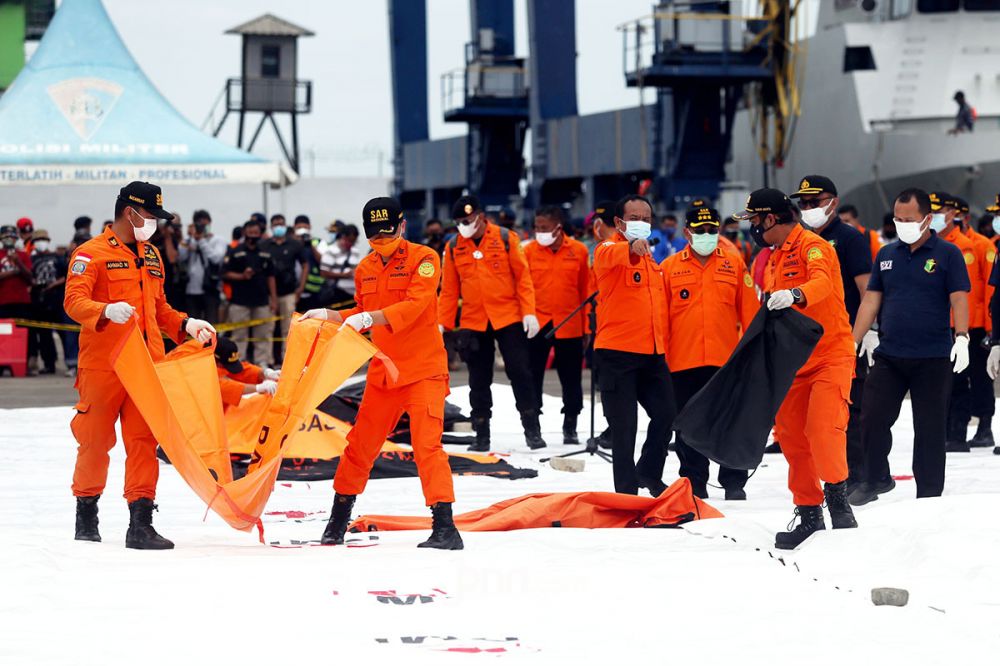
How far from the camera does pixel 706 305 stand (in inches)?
364

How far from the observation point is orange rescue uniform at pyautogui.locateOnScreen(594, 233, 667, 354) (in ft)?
29.2

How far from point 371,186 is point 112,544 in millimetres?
42395

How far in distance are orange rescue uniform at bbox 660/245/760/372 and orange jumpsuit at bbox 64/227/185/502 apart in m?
A: 3.19

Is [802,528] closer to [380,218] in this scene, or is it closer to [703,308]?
[703,308]

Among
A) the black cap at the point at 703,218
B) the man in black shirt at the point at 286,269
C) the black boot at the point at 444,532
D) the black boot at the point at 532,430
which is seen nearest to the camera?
the black boot at the point at 444,532

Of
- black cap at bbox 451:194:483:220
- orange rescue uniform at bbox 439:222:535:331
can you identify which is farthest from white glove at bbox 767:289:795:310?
orange rescue uniform at bbox 439:222:535:331

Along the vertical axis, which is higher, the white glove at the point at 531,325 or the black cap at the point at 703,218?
the black cap at the point at 703,218

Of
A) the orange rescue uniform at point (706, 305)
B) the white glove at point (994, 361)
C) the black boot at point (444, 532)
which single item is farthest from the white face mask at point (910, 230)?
the black boot at point (444, 532)

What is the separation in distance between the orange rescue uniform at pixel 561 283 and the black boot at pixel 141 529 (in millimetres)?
5290

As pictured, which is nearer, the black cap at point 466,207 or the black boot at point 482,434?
the black cap at point 466,207

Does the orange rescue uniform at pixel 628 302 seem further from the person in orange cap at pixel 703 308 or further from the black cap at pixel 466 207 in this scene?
the black cap at pixel 466 207

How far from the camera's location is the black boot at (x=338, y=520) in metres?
7.57

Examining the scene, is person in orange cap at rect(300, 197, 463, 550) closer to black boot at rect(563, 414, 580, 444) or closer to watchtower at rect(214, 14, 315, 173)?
black boot at rect(563, 414, 580, 444)

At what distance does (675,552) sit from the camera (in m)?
7.25
